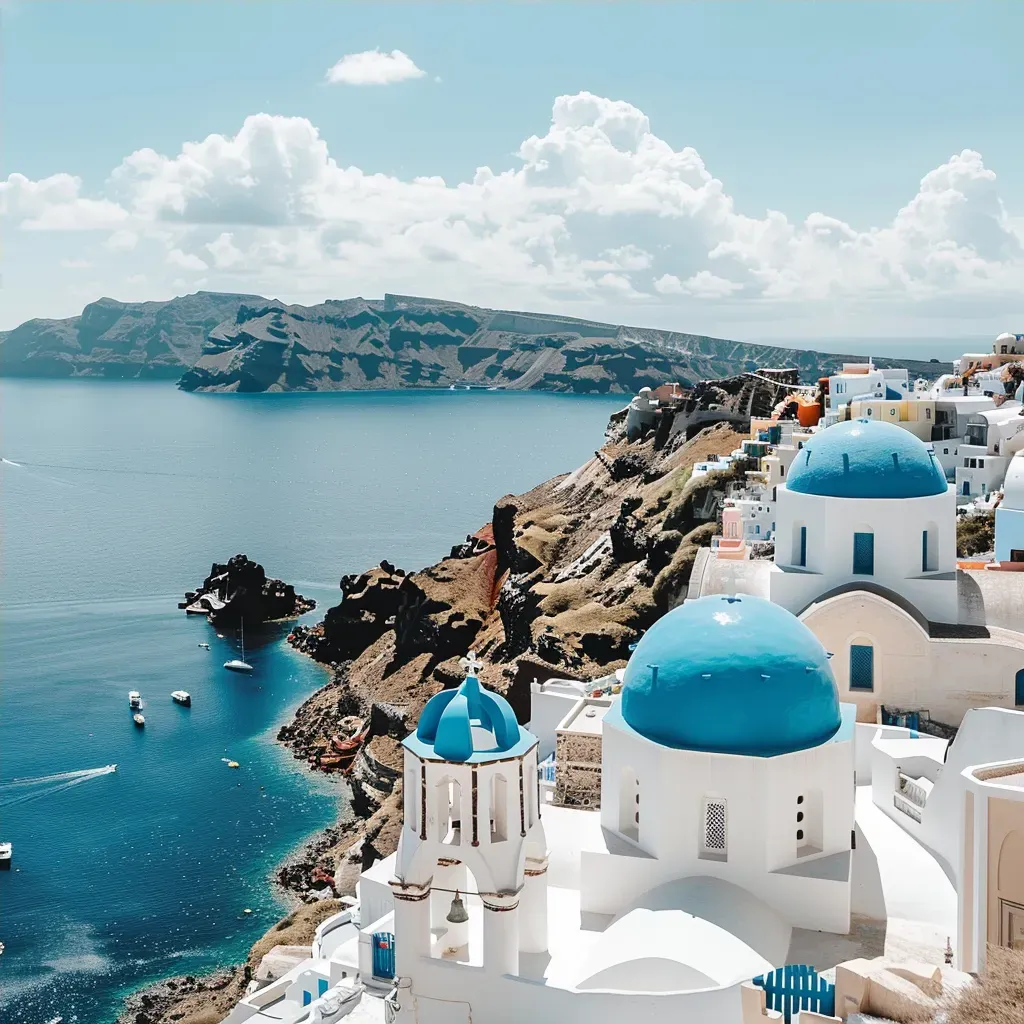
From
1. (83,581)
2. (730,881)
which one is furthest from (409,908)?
(83,581)

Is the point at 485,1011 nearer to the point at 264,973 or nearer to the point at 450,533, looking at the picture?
the point at 264,973

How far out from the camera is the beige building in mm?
11656

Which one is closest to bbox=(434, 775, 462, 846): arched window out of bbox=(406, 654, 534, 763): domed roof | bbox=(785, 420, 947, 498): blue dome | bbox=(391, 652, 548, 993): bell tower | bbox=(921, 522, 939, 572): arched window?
bbox=(391, 652, 548, 993): bell tower

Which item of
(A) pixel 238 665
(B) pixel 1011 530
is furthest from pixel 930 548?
(A) pixel 238 665

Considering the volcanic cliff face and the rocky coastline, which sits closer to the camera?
the rocky coastline

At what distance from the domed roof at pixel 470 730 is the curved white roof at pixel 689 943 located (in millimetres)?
2524

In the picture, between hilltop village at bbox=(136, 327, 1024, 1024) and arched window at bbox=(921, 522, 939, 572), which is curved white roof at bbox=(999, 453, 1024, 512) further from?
arched window at bbox=(921, 522, 939, 572)

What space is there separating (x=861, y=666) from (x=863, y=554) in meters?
2.09

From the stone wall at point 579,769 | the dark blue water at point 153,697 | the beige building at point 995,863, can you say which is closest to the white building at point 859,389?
the dark blue water at point 153,697

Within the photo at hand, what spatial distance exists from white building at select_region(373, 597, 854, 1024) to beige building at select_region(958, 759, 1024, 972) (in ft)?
7.42

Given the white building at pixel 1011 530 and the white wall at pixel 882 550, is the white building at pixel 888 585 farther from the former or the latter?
the white building at pixel 1011 530

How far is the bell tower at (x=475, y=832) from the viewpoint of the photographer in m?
13.1

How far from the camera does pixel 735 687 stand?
1444 centimetres

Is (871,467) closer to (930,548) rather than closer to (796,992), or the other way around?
(930,548)
